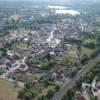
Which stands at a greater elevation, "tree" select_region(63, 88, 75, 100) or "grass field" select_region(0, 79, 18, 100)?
"tree" select_region(63, 88, 75, 100)

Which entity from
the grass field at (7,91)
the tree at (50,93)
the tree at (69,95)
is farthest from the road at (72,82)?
the grass field at (7,91)

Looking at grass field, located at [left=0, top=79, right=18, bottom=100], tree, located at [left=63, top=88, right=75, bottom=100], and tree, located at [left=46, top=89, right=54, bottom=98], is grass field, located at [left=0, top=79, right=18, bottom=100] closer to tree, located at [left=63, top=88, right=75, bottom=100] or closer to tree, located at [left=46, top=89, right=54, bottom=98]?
tree, located at [left=46, top=89, right=54, bottom=98]

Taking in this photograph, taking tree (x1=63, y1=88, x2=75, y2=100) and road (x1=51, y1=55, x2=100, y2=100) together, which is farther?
road (x1=51, y1=55, x2=100, y2=100)

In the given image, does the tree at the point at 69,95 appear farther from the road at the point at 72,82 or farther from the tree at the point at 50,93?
the tree at the point at 50,93

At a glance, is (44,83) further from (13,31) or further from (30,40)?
(13,31)

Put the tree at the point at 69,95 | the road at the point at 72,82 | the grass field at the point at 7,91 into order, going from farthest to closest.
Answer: the road at the point at 72,82
the grass field at the point at 7,91
the tree at the point at 69,95

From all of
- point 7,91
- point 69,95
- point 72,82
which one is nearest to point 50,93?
point 69,95

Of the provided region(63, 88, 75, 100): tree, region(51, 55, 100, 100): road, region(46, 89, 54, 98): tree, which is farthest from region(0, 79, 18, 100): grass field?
region(63, 88, 75, 100): tree

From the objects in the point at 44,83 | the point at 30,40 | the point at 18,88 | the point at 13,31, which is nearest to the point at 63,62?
the point at 44,83

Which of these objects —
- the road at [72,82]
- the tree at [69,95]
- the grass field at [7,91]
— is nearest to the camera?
the tree at [69,95]
